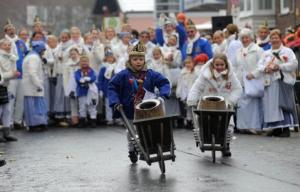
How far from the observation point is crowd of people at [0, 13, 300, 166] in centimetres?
1712

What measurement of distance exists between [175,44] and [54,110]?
11.3 feet

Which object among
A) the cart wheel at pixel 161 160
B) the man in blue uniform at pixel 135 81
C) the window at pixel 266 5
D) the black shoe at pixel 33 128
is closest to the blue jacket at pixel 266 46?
the black shoe at pixel 33 128

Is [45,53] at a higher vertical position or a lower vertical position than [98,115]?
higher

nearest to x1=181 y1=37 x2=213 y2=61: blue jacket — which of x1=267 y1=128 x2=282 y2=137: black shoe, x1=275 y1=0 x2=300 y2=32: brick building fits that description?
x1=267 y1=128 x2=282 y2=137: black shoe

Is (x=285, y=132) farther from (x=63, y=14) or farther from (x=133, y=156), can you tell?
(x=63, y=14)

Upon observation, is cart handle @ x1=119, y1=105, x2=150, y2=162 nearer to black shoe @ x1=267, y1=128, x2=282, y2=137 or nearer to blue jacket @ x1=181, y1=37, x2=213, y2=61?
black shoe @ x1=267, y1=128, x2=282, y2=137

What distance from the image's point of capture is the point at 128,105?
12344mm

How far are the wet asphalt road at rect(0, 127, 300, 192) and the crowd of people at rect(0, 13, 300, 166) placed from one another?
1017 mm

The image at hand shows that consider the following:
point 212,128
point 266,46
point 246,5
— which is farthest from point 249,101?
point 246,5

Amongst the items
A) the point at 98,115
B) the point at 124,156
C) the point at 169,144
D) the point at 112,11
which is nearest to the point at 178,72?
the point at 98,115

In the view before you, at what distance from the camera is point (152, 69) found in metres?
15.1

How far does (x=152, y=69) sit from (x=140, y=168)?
344 centimetres

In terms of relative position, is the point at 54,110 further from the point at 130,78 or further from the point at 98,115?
the point at 130,78

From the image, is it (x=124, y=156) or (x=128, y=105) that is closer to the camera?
(x=128, y=105)
